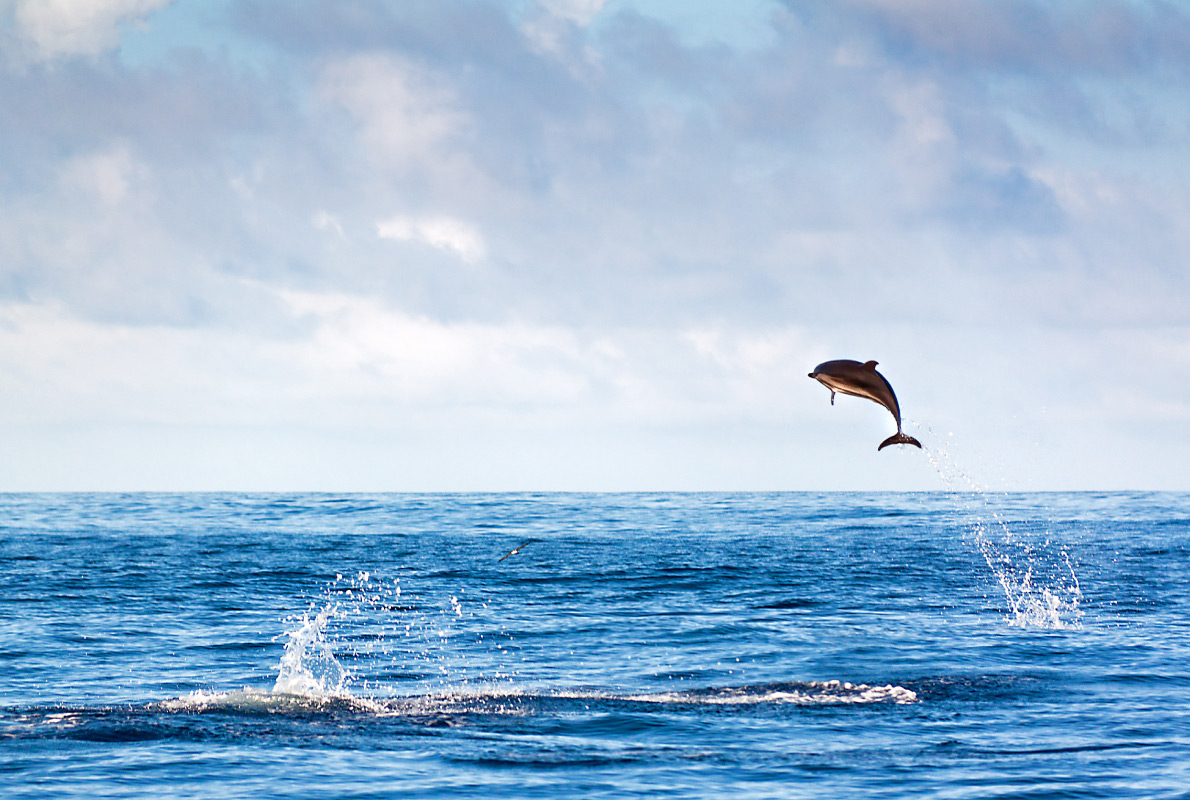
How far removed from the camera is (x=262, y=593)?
121ft

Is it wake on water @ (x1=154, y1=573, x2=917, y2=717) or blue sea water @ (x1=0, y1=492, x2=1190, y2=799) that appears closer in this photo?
blue sea water @ (x1=0, y1=492, x2=1190, y2=799)

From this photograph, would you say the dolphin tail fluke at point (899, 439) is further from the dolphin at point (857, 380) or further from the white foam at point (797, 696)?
the white foam at point (797, 696)

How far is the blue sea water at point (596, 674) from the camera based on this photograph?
1505 centimetres

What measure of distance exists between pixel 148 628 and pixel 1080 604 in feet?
82.7

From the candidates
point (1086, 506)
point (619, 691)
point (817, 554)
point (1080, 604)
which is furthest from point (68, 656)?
point (1086, 506)

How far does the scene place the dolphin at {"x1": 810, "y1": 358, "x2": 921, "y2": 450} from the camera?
18.5m

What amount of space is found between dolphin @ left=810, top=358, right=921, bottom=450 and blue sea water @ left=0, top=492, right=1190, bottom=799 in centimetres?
503

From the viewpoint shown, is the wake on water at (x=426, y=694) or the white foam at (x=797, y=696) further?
the white foam at (x=797, y=696)

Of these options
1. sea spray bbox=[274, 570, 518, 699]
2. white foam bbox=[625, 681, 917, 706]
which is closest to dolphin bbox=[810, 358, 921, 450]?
white foam bbox=[625, 681, 917, 706]

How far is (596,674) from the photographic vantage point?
895 inches

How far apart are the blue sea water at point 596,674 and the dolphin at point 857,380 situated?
5032mm

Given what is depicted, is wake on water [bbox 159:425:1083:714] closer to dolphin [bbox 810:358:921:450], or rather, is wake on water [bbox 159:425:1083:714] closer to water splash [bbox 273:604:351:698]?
water splash [bbox 273:604:351:698]

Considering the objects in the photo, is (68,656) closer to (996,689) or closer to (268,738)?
(268,738)

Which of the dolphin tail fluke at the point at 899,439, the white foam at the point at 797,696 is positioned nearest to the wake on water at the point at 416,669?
the white foam at the point at 797,696
